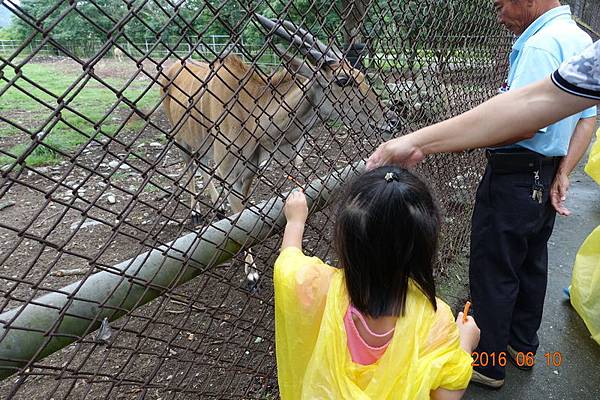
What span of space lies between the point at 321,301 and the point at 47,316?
75 centimetres

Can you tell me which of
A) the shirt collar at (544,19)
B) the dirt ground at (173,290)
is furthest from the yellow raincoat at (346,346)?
the shirt collar at (544,19)

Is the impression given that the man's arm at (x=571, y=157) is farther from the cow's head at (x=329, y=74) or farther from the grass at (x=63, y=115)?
the grass at (x=63, y=115)

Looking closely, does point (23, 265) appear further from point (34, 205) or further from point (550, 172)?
point (550, 172)

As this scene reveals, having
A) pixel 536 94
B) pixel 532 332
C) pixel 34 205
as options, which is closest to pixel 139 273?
pixel 536 94

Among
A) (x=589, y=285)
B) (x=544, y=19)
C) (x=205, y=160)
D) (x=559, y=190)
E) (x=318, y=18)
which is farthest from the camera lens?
(x=205, y=160)

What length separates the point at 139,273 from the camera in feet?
3.92

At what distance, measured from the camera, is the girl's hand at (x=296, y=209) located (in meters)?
1.61

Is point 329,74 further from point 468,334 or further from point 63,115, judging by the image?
point 63,115

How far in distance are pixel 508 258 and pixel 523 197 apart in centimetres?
35

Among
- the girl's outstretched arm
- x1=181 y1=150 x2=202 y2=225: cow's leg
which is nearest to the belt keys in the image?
the girl's outstretched arm

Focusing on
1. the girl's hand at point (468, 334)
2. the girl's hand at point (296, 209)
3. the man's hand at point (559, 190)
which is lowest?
the girl's hand at point (468, 334)

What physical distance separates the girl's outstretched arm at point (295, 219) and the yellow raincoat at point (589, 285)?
2292 mm

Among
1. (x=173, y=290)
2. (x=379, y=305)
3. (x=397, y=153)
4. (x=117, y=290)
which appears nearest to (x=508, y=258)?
(x=397, y=153)

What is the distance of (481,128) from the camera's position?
1.54 meters
